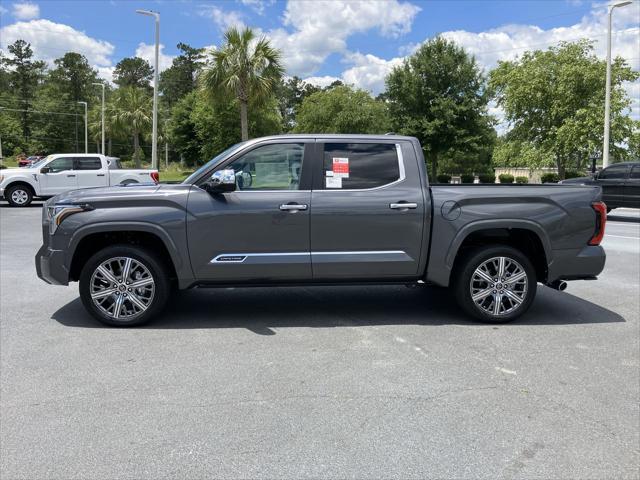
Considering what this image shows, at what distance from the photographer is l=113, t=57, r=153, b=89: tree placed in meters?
104

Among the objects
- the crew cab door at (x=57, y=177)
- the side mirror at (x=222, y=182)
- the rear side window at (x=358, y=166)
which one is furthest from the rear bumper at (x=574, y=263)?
the crew cab door at (x=57, y=177)

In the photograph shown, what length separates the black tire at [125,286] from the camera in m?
5.37

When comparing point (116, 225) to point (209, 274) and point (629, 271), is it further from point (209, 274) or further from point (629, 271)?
point (629, 271)

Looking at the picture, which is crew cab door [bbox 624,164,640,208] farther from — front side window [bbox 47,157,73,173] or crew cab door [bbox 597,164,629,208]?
front side window [bbox 47,157,73,173]

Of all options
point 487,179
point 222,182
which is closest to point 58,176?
point 222,182

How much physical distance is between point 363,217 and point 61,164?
17352 mm

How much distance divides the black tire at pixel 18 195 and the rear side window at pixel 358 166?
1732cm

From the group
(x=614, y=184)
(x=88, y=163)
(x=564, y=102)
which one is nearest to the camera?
(x=614, y=184)

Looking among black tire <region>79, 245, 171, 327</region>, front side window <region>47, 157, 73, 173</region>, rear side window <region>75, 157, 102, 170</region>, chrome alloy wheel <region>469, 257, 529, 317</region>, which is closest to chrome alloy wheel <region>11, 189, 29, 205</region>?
front side window <region>47, 157, 73, 173</region>

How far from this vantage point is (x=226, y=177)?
5.21 metres

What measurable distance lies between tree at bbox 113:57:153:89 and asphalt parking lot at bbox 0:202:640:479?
107 meters

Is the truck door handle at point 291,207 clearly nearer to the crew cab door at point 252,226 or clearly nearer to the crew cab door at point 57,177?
the crew cab door at point 252,226

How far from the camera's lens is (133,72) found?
345ft

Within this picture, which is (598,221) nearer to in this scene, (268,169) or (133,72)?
(268,169)
